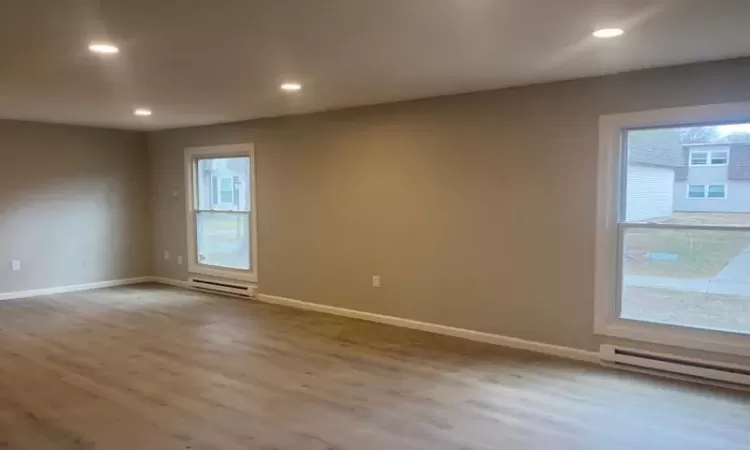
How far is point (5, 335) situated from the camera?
17.4ft

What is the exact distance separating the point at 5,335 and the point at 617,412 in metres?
5.18

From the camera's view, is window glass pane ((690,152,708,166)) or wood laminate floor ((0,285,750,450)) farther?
window glass pane ((690,152,708,166))

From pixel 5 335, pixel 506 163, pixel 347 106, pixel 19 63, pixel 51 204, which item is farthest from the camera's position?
pixel 51 204

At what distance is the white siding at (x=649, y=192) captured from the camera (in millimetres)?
4176

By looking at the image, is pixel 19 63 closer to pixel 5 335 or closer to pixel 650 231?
pixel 5 335

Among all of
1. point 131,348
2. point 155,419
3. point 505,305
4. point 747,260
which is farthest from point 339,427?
point 747,260

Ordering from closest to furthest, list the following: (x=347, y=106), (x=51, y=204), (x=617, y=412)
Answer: (x=617, y=412) < (x=347, y=106) < (x=51, y=204)

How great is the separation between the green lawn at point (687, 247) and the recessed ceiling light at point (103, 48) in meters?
3.72

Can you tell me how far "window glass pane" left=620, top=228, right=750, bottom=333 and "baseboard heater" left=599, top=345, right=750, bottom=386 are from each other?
250mm

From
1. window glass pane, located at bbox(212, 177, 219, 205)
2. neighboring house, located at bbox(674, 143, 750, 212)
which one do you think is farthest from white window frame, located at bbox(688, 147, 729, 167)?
window glass pane, located at bbox(212, 177, 219, 205)

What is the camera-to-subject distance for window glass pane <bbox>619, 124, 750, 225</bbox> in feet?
12.8

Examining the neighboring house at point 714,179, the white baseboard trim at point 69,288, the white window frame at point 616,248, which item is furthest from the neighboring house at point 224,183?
the neighboring house at point 714,179

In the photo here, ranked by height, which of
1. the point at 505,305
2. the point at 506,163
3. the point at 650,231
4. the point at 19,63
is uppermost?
the point at 19,63

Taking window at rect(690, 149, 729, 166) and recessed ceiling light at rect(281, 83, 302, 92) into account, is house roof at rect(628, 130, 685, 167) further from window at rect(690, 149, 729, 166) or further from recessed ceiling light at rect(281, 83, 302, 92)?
recessed ceiling light at rect(281, 83, 302, 92)
